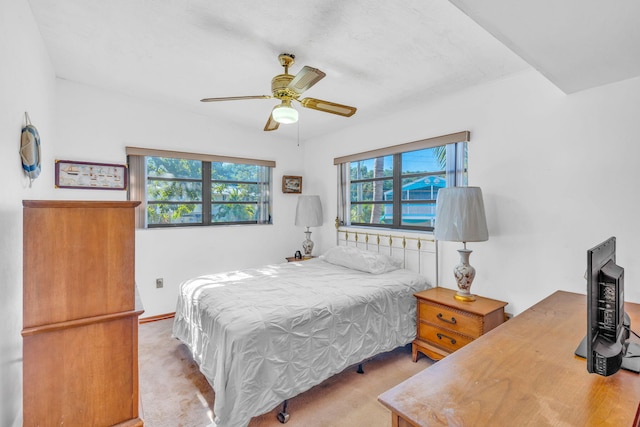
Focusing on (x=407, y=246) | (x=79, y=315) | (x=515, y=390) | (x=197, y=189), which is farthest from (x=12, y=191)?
(x=407, y=246)

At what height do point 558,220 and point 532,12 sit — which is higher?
point 532,12

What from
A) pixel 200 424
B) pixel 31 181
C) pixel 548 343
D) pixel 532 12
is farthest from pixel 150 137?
pixel 548 343

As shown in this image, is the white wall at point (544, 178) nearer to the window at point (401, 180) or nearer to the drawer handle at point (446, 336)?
the window at point (401, 180)

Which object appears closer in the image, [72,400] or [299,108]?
[72,400]

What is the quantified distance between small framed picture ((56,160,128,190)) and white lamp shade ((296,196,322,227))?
2.09 meters

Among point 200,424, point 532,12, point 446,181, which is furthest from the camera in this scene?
point 446,181

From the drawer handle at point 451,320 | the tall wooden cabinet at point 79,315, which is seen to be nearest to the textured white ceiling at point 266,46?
the tall wooden cabinet at point 79,315

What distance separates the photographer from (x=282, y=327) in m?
1.92

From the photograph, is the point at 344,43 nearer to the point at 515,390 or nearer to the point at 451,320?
the point at 515,390

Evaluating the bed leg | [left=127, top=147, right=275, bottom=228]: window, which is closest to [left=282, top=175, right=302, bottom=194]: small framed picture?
[left=127, top=147, right=275, bottom=228]: window

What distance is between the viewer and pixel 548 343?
1304 millimetres

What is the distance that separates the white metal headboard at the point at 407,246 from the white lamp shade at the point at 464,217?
63 centimetres

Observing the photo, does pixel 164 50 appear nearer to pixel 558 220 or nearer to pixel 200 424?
pixel 200 424

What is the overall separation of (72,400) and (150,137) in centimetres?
302
